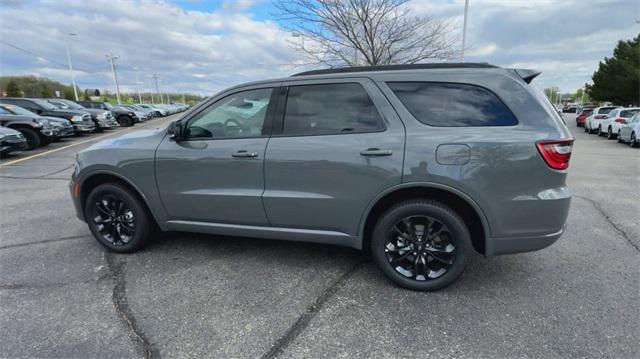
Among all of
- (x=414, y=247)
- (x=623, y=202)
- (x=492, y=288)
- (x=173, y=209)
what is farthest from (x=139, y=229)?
(x=623, y=202)

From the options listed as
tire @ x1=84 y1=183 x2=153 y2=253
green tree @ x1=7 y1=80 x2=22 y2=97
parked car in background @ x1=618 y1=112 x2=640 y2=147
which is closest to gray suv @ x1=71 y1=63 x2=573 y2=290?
tire @ x1=84 y1=183 x2=153 y2=253

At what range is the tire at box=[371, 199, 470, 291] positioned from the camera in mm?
2838

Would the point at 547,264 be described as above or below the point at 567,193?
below

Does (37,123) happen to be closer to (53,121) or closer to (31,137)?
(31,137)

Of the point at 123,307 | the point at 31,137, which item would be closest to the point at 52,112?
the point at 31,137

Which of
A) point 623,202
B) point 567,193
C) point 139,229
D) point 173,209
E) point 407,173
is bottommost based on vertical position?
point 623,202

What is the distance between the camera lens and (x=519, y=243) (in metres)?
2.80

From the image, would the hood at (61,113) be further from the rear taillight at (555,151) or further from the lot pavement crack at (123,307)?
the rear taillight at (555,151)

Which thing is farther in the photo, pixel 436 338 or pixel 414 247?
pixel 414 247

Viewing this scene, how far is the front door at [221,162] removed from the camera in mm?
3207

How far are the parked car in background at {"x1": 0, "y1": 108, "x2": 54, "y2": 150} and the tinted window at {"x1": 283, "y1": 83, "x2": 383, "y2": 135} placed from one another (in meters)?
13.4

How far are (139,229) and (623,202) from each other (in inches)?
270

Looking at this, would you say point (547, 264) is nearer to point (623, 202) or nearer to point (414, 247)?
point (414, 247)

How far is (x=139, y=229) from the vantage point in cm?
372
